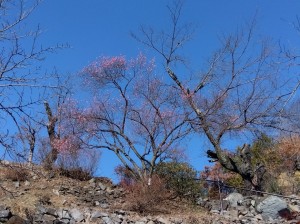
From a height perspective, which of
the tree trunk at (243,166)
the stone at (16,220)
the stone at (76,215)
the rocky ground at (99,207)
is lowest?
the stone at (16,220)

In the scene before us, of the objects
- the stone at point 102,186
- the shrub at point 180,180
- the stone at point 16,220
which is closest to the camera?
the stone at point 16,220

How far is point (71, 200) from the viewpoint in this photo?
12.8 m

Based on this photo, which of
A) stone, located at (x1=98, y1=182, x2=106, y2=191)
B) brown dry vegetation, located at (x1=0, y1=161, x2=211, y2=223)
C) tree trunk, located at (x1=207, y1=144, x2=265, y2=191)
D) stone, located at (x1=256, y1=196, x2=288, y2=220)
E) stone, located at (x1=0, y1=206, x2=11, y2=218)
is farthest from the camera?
tree trunk, located at (x1=207, y1=144, x2=265, y2=191)

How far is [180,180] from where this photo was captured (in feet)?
48.9

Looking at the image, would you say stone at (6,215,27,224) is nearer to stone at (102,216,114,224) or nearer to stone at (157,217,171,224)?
stone at (102,216,114,224)

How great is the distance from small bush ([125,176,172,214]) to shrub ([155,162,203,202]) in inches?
40.9

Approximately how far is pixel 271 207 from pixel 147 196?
3526mm

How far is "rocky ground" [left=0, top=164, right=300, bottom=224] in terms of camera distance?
37.1 ft

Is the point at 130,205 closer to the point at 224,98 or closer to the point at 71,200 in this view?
the point at 71,200

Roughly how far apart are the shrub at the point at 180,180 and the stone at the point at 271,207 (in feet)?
8.01

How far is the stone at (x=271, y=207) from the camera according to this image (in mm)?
12711

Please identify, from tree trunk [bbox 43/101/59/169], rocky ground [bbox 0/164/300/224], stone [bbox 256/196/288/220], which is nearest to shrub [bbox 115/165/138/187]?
rocky ground [bbox 0/164/300/224]

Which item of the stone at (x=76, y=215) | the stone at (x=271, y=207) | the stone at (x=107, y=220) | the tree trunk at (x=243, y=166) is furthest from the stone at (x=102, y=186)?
the stone at (x=271, y=207)

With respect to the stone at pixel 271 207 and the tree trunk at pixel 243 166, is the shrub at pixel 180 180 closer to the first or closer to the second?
the tree trunk at pixel 243 166
